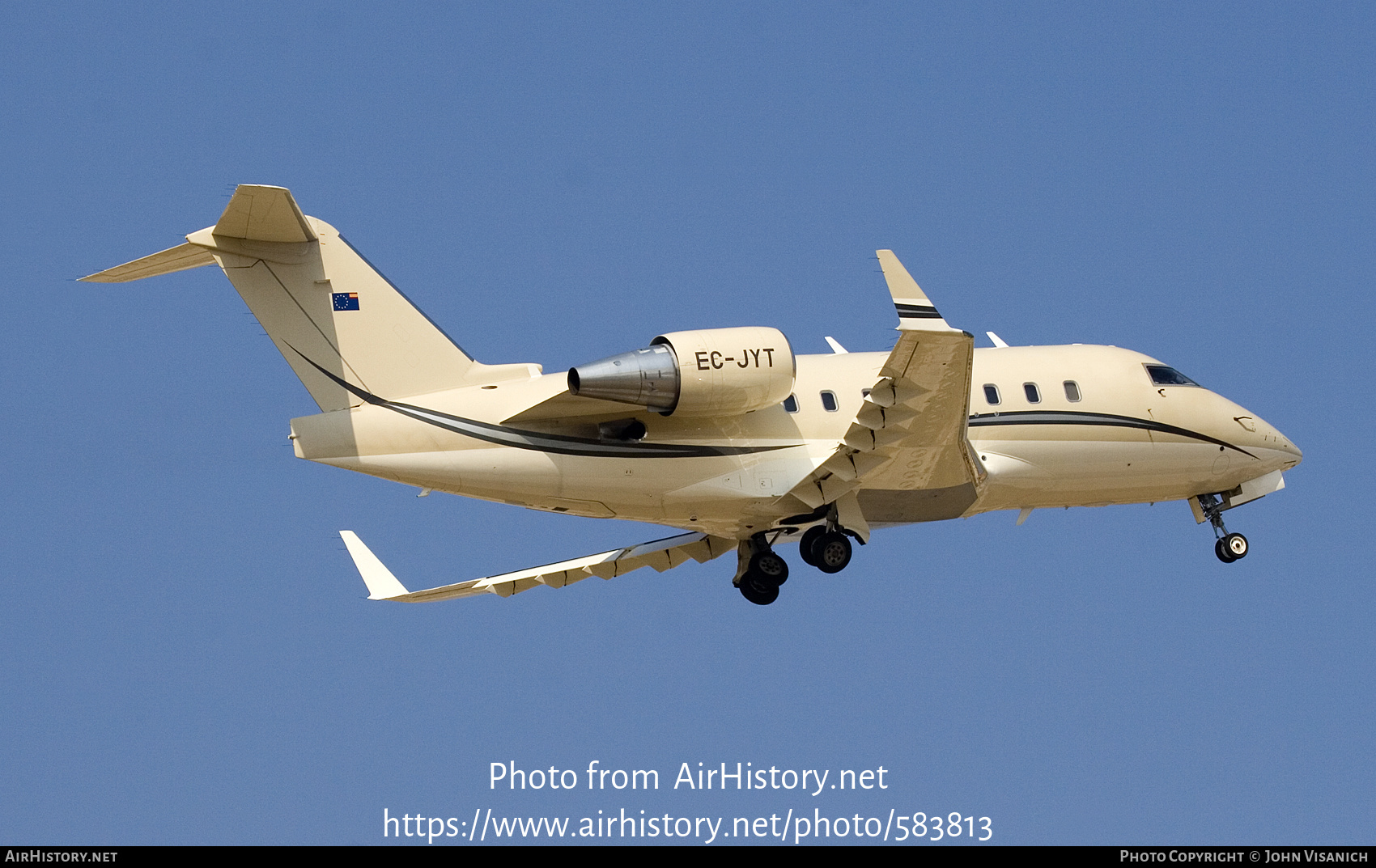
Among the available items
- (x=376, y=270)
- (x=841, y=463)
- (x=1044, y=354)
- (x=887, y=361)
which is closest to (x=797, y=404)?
(x=841, y=463)

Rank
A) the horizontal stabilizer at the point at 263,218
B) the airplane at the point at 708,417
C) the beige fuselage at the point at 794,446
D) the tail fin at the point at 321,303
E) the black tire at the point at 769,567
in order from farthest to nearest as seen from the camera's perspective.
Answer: the black tire at the point at 769,567
the beige fuselage at the point at 794,446
the airplane at the point at 708,417
the tail fin at the point at 321,303
the horizontal stabilizer at the point at 263,218

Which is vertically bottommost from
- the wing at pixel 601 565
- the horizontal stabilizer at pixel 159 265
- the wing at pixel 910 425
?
the wing at pixel 910 425

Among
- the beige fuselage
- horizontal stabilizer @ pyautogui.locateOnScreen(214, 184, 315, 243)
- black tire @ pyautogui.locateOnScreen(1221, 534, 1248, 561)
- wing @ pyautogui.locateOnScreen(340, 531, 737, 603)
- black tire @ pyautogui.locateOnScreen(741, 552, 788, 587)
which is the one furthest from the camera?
black tire @ pyautogui.locateOnScreen(1221, 534, 1248, 561)

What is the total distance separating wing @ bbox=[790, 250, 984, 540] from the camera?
19516 mm

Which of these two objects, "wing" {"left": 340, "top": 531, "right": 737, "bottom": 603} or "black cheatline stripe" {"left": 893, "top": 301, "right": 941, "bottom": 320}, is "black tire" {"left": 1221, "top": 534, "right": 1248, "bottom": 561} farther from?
"black cheatline stripe" {"left": 893, "top": 301, "right": 941, "bottom": 320}

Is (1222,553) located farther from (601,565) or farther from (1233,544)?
(601,565)

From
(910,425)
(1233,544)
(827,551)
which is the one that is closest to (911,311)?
(910,425)

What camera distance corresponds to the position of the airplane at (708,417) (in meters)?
20.7

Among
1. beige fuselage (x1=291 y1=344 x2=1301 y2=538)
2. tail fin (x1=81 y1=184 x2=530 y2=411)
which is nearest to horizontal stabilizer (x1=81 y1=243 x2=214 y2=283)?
tail fin (x1=81 y1=184 x2=530 y2=411)

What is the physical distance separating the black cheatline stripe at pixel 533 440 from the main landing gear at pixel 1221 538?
29.3 ft

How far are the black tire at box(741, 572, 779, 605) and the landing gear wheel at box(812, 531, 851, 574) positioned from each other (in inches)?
71.4

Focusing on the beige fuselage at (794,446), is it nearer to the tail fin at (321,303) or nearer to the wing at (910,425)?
the wing at (910,425)

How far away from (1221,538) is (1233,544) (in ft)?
0.68

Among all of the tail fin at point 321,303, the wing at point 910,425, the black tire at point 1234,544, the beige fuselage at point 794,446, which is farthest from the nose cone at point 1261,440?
the tail fin at point 321,303
